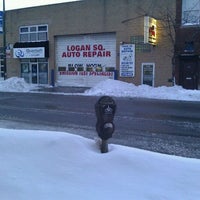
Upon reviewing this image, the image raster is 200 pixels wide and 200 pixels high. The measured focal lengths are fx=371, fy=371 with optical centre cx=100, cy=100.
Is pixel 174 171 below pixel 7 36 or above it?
below

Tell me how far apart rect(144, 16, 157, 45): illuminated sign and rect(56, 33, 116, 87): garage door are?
12.9 ft

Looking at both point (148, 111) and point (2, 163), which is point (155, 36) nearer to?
point (148, 111)

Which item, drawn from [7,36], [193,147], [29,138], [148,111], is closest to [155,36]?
[148,111]

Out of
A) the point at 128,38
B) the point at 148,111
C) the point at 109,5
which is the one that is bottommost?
the point at 148,111

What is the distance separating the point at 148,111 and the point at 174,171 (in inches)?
384

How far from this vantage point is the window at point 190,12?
24.1 meters

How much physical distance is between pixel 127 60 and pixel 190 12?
18.2 ft

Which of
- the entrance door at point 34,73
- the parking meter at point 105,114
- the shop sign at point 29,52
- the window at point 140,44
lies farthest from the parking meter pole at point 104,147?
the entrance door at point 34,73

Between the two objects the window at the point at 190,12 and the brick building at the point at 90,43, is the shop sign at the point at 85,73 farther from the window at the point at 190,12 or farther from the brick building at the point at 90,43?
the window at the point at 190,12

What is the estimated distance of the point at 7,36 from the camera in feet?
111

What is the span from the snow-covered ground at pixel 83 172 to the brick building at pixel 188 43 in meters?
20.1

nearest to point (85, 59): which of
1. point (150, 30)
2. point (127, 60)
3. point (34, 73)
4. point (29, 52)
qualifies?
point (127, 60)

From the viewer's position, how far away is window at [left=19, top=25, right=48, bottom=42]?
31.2 meters

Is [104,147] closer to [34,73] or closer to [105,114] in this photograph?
[105,114]
